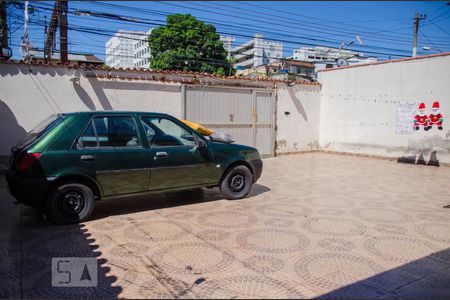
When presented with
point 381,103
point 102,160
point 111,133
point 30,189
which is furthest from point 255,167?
point 381,103

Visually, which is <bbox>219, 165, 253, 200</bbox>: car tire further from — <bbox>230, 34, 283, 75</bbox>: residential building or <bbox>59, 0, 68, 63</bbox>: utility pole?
<bbox>230, 34, 283, 75</bbox>: residential building

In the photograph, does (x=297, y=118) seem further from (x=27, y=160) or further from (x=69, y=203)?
(x=27, y=160)

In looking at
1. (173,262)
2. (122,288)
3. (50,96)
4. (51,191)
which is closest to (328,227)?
(173,262)

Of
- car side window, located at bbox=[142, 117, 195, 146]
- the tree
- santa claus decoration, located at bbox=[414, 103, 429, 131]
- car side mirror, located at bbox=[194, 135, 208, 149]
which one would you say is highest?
the tree

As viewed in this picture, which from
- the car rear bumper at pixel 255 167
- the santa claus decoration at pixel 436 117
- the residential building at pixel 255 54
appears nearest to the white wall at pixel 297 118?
the santa claus decoration at pixel 436 117

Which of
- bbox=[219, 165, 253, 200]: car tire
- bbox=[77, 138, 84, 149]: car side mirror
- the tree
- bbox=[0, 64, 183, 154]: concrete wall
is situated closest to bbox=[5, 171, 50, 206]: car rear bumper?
bbox=[77, 138, 84, 149]: car side mirror

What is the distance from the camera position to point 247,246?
163 inches

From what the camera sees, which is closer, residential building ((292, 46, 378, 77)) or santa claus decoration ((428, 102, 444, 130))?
santa claus decoration ((428, 102, 444, 130))

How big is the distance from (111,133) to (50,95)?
503cm

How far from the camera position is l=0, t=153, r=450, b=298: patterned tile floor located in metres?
3.17

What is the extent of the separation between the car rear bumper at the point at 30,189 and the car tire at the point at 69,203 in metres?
0.13

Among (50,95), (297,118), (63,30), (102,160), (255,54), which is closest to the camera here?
(102,160)
